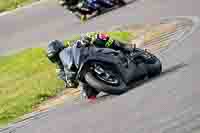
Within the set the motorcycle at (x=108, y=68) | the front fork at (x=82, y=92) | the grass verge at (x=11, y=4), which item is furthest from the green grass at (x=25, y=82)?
the grass verge at (x=11, y=4)

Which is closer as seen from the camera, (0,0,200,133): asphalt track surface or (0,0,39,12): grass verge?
(0,0,200,133): asphalt track surface

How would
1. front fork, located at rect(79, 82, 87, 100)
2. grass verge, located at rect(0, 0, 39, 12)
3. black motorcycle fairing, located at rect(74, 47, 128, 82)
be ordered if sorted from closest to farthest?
black motorcycle fairing, located at rect(74, 47, 128, 82) < front fork, located at rect(79, 82, 87, 100) < grass verge, located at rect(0, 0, 39, 12)

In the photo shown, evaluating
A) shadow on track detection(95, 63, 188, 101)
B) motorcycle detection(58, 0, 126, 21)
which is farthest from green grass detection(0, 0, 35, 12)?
shadow on track detection(95, 63, 188, 101)

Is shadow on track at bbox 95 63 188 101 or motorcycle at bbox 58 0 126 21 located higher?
shadow on track at bbox 95 63 188 101

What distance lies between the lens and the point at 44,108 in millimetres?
13445

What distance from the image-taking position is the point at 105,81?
443 inches

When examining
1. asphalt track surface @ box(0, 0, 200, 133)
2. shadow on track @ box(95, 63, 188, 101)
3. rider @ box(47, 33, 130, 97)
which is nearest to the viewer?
asphalt track surface @ box(0, 0, 200, 133)

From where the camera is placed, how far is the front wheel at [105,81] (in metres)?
11.2

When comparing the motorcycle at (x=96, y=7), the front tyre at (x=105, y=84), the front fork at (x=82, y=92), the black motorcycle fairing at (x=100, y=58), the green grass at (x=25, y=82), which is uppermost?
the black motorcycle fairing at (x=100, y=58)

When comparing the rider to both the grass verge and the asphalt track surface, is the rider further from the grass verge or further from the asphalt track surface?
the grass verge

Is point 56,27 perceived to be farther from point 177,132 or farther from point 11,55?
point 177,132

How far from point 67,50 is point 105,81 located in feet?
2.88

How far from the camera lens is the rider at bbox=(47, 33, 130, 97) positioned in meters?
11.6

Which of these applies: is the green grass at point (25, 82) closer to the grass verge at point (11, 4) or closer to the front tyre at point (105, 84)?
the front tyre at point (105, 84)
